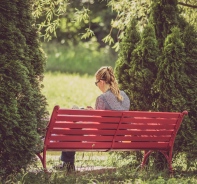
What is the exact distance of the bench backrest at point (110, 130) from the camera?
739 centimetres

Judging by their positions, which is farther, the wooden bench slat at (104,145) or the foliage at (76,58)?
the foliage at (76,58)

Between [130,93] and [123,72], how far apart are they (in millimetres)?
347

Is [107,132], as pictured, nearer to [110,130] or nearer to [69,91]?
[110,130]

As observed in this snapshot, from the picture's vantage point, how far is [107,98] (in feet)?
26.7

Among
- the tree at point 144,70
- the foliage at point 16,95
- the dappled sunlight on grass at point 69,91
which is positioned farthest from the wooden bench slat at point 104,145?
the dappled sunlight on grass at point 69,91

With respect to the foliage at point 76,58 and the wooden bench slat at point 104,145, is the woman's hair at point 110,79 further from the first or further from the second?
the foliage at point 76,58

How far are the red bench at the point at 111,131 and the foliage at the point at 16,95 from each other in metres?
0.31

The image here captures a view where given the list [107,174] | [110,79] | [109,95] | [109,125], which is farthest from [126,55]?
[107,174]

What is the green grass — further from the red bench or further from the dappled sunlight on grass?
the dappled sunlight on grass

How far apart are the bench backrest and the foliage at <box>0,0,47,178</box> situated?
32 centimetres

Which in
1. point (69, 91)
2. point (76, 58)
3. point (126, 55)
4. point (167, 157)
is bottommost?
point (76, 58)

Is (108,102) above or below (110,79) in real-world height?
below

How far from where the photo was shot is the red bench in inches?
291

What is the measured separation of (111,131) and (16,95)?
1.38 m
